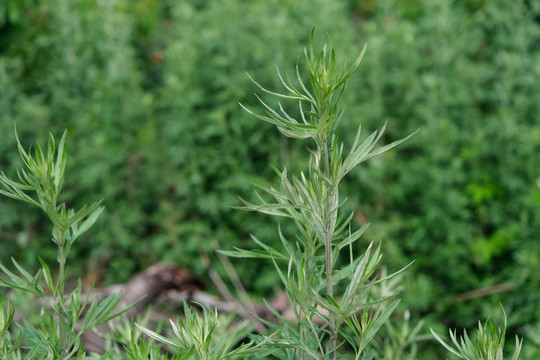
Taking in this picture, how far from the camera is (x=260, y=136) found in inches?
154

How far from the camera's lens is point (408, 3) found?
532cm

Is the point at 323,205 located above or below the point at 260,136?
above

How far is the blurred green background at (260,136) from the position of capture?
12.2 ft

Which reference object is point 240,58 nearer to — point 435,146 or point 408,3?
point 435,146

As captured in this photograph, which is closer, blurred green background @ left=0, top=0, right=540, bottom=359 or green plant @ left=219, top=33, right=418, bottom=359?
green plant @ left=219, top=33, right=418, bottom=359

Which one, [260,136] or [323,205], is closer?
[323,205]

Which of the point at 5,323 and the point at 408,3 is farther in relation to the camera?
the point at 408,3

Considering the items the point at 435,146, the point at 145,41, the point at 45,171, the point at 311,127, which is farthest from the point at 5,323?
the point at 145,41

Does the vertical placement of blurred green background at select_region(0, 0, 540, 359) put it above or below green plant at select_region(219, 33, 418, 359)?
below

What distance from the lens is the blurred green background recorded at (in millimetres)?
3725

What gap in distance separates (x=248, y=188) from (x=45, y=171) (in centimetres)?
285

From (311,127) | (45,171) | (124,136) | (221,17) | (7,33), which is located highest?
(311,127)

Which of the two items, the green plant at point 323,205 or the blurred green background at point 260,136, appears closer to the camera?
the green plant at point 323,205

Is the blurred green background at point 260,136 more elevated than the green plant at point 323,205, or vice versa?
the green plant at point 323,205
